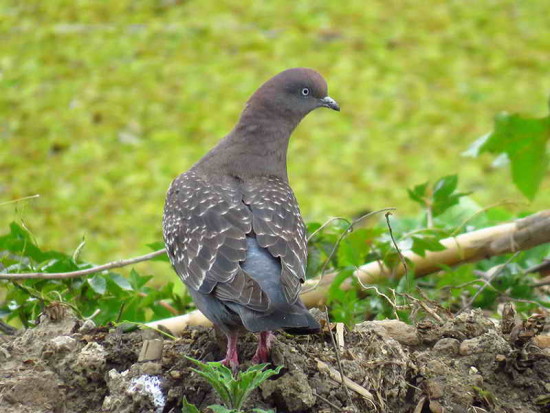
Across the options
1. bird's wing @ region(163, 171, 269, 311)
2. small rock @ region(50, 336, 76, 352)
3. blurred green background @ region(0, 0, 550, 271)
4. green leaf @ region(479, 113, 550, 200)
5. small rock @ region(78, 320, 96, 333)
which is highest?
green leaf @ region(479, 113, 550, 200)

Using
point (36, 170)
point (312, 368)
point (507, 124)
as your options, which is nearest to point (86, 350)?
point (312, 368)

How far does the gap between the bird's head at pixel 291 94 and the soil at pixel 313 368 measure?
137cm

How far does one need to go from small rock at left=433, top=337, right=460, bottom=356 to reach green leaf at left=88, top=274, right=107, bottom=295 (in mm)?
1424

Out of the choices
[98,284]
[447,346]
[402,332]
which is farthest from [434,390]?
[98,284]

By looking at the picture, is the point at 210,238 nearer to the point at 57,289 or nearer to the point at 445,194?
the point at 57,289

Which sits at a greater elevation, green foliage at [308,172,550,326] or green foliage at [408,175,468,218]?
green foliage at [408,175,468,218]

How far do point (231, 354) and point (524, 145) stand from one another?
2.02m

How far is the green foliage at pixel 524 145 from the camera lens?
1604 mm

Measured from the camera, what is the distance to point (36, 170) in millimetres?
8453

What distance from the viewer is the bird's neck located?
4.35 metres

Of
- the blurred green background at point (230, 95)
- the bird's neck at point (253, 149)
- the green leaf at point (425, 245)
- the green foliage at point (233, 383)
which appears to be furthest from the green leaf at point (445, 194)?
the blurred green background at point (230, 95)

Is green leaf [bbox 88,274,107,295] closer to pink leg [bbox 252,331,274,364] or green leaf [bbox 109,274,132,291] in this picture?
green leaf [bbox 109,274,132,291]

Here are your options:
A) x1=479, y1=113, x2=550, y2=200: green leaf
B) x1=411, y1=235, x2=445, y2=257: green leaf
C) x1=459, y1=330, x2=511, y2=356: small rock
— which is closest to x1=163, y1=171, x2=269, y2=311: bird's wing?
x1=459, y1=330, x2=511, y2=356: small rock

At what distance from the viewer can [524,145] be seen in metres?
1.63
